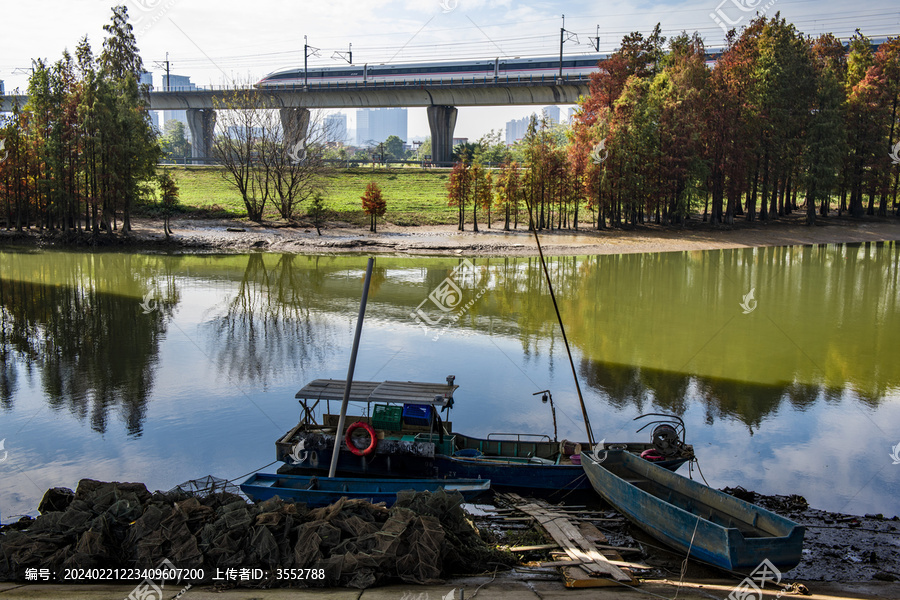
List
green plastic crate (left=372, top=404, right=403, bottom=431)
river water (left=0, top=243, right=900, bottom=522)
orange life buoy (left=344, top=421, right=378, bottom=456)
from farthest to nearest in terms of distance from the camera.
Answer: river water (left=0, top=243, right=900, bottom=522) → green plastic crate (left=372, top=404, right=403, bottom=431) → orange life buoy (left=344, top=421, right=378, bottom=456)

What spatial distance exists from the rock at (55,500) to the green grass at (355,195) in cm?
4147

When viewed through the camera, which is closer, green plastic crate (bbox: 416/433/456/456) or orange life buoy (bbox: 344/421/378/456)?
orange life buoy (bbox: 344/421/378/456)

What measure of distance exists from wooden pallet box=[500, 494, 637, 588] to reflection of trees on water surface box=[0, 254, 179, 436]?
847 cm

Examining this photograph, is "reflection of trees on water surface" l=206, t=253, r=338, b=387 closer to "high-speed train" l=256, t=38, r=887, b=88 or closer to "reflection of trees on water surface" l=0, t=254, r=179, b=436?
"reflection of trees on water surface" l=0, t=254, r=179, b=436

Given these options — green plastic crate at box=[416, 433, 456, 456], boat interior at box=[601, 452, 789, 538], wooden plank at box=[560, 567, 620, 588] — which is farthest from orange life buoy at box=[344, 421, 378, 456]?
wooden plank at box=[560, 567, 620, 588]

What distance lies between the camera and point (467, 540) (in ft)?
32.1

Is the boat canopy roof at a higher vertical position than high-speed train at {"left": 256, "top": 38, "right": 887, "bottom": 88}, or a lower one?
lower

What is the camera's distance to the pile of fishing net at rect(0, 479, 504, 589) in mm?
8812

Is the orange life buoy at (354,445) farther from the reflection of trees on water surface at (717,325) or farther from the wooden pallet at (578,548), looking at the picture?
the reflection of trees on water surface at (717,325)

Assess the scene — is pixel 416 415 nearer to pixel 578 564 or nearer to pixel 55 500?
pixel 578 564

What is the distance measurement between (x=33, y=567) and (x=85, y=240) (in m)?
38.6

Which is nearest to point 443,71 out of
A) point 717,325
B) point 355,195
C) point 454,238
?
point 355,195

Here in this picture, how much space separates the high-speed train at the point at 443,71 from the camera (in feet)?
212

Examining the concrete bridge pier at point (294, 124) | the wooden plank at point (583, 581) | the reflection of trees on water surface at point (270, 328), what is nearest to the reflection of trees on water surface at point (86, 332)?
the reflection of trees on water surface at point (270, 328)
